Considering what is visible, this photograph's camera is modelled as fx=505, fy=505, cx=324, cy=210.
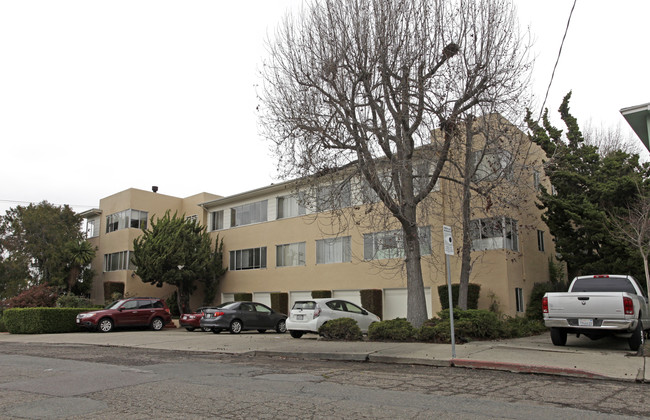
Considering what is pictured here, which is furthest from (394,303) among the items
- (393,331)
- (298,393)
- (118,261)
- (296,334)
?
(118,261)

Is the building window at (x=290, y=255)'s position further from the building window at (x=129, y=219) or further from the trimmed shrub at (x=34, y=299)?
the trimmed shrub at (x=34, y=299)

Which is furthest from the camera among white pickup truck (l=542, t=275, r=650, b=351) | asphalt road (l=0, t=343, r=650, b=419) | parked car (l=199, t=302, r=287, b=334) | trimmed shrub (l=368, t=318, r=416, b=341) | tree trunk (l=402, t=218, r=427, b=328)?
parked car (l=199, t=302, r=287, b=334)

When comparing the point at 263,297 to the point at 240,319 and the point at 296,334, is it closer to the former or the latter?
the point at 240,319

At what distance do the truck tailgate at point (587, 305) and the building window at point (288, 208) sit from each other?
17891 millimetres

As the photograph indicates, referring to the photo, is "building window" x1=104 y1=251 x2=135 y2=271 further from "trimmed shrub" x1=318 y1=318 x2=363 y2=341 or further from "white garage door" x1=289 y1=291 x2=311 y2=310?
"trimmed shrub" x1=318 y1=318 x2=363 y2=341

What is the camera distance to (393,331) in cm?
1388

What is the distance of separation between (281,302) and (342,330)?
13632mm

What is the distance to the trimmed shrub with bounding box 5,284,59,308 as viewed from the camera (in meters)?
26.9

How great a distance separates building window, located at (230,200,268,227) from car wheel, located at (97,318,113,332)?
1080cm

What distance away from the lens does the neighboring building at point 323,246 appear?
20125 millimetres

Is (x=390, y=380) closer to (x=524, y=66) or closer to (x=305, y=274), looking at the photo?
(x=524, y=66)

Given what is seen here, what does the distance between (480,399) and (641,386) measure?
113 inches

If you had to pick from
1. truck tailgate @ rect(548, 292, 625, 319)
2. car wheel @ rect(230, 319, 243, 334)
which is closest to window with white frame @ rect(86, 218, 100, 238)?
car wheel @ rect(230, 319, 243, 334)

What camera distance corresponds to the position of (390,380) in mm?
8242
